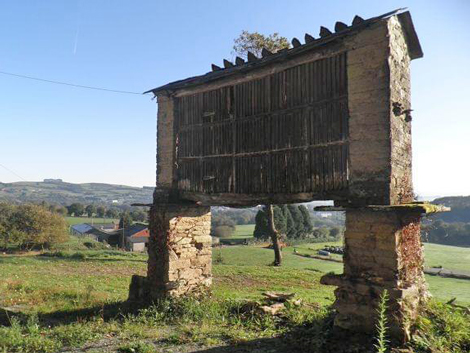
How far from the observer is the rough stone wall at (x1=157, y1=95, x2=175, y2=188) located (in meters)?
9.66

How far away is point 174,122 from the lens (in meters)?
9.67

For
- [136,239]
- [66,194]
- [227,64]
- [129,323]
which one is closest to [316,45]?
[227,64]

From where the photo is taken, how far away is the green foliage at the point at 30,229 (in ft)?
110

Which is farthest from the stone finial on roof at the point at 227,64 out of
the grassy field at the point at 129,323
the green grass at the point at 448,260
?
the green grass at the point at 448,260

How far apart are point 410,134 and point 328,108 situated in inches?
67.6

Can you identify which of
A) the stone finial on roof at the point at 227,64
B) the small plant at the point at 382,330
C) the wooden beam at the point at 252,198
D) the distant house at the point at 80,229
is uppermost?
the stone finial on roof at the point at 227,64

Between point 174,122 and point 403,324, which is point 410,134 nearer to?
point 403,324

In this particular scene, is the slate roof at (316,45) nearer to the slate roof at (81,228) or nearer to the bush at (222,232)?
the bush at (222,232)

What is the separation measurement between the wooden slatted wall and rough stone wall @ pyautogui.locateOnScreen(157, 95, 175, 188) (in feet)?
0.78

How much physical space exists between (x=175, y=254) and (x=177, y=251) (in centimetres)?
10

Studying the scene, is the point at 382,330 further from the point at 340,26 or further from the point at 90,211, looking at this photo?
the point at 90,211

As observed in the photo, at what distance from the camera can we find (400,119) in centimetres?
620

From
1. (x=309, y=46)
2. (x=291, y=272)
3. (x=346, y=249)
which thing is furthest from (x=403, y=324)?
(x=291, y=272)

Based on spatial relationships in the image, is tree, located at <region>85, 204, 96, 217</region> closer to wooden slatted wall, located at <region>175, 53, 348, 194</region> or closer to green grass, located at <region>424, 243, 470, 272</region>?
green grass, located at <region>424, 243, 470, 272</region>
